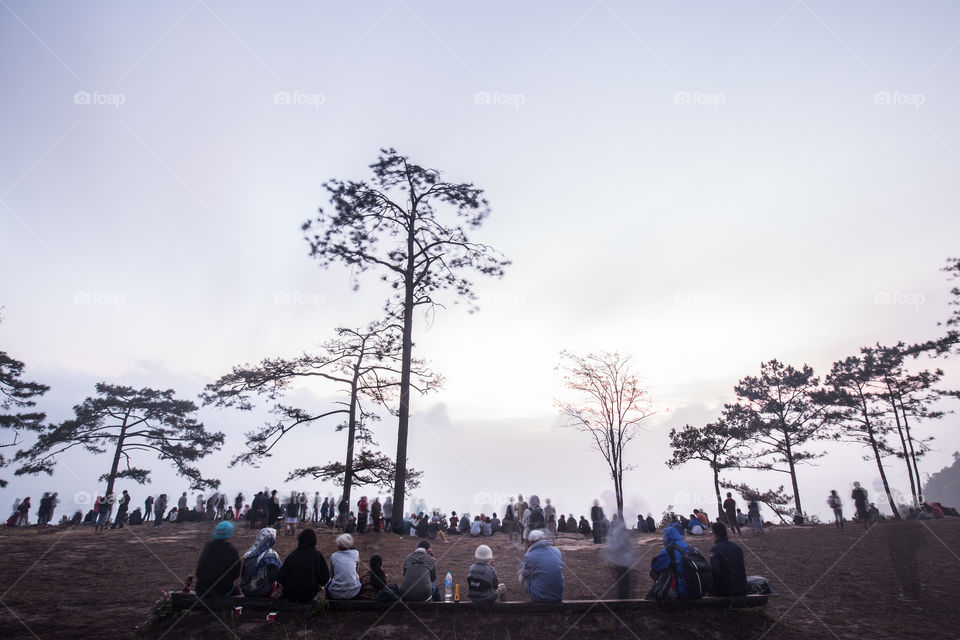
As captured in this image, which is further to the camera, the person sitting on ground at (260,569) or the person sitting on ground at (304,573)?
the person sitting on ground at (260,569)

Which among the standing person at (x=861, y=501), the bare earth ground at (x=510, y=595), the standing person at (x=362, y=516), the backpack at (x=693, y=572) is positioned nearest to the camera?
the bare earth ground at (x=510, y=595)

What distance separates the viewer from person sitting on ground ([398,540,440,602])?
7441 mm

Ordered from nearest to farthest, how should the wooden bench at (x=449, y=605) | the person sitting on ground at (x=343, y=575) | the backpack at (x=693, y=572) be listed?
the wooden bench at (x=449, y=605)
the backpack at (x=693, y=572)
the person sitting on ground at (x=343, y=575)

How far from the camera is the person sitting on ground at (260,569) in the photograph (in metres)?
7.45

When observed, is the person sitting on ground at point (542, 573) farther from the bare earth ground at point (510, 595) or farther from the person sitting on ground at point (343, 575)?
the person sitting on ground at point (343, 575)

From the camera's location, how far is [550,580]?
24.8 feet

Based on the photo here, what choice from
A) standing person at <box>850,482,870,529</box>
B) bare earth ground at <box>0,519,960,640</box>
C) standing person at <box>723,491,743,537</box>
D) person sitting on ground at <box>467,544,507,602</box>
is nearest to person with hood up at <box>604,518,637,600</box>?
bare earth ground at <box>0,519,960,640</box>

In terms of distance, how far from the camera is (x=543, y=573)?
761 cm

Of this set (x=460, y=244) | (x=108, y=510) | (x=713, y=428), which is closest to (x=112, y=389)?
(x=108, y=510)

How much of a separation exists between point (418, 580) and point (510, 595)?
11.2 ft

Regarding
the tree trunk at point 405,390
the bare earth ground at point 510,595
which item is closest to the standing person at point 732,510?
the bare earth ground at point 510,595

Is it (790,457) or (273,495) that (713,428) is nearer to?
(790,457)

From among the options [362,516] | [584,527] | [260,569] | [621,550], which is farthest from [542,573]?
[584,527]

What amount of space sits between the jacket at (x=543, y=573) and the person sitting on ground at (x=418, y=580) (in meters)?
1.56
